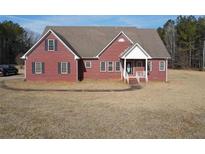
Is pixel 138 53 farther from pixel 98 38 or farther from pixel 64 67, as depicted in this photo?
pixel 64 67

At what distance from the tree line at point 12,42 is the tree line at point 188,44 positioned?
3579 centimetres

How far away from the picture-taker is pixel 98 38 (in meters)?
40.0

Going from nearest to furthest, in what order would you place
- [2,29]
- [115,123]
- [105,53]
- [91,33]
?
[115,123] < [105,53] < [91,33] < [2,29]

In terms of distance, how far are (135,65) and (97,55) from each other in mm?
4402

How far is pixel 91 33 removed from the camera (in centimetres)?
4084

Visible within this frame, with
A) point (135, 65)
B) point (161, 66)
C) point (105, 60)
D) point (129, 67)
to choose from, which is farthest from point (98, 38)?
point (161, 66)

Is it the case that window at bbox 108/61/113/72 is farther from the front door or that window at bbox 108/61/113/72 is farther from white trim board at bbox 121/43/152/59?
white trim board at bbox 121/43/152/59

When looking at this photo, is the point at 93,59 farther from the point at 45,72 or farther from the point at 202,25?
the point at 202,25

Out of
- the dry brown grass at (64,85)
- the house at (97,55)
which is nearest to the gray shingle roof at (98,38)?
the house at (97,55)

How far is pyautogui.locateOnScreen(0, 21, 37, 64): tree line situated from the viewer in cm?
7831

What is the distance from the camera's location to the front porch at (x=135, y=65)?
35062 millimetres

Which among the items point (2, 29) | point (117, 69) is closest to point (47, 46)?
point (117, 69)

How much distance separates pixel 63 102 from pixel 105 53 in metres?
18.0
